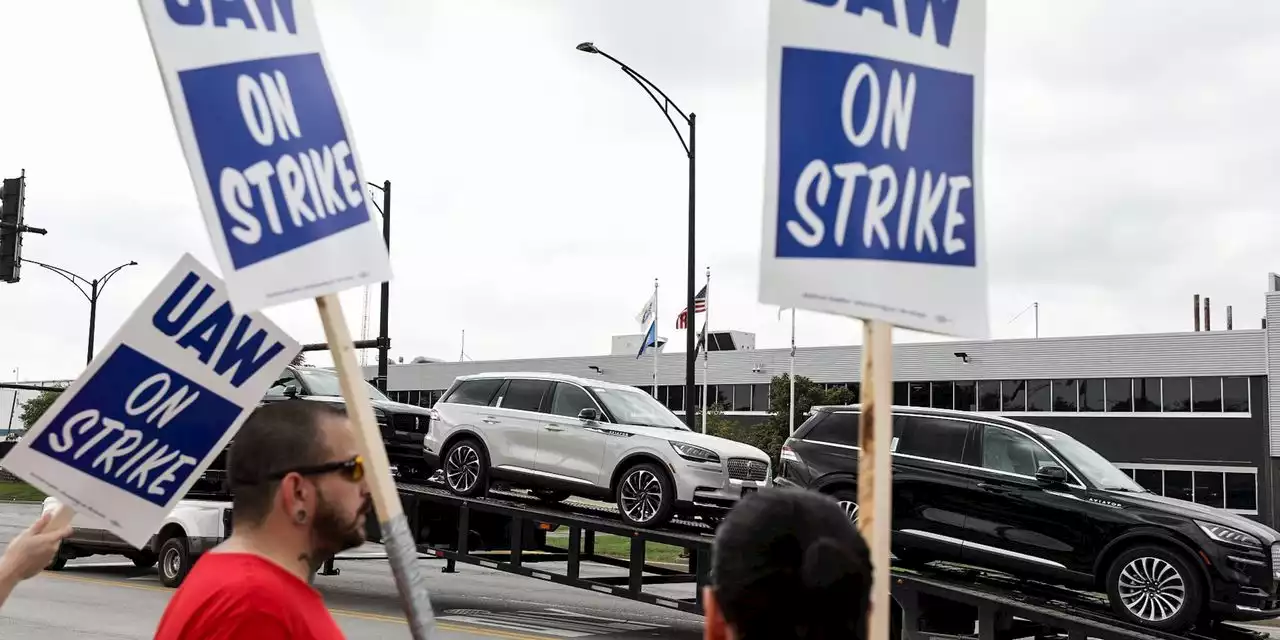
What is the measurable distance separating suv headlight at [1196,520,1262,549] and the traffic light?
16470 millimetres

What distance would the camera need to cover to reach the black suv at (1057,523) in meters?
9.92

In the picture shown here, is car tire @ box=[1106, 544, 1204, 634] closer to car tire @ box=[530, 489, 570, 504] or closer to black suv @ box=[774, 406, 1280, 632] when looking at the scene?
black suv @ box=[774, 406, 1280, 632]

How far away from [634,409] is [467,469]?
2110mm

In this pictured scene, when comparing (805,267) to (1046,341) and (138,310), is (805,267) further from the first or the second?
(1046,341)

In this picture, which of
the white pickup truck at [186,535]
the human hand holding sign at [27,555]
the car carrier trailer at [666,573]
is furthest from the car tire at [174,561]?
the human hand holding sign at [27,555]

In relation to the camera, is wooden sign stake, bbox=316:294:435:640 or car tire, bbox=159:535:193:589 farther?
car tire, bbox=159:535:193:589

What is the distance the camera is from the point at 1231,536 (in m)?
9.93

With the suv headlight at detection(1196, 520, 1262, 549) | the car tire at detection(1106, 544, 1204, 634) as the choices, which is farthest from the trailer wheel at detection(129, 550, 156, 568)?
the suv headlight at detection(1196, 520, 1262, 549)

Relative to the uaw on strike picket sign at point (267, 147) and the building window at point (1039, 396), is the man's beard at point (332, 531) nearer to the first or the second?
the uaw on strike picket sign at point (267, 147)

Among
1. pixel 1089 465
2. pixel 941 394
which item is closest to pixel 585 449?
pixel 1089 465

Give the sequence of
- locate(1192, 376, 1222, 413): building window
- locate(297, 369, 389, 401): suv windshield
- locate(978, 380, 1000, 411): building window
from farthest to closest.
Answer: locate(978, 380, 1000, 411): building window → locate(1192, 376, 1222, 413): building window → locate(297, 369, 389, 401): suv windshield

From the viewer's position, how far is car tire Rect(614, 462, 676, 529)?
12141mm

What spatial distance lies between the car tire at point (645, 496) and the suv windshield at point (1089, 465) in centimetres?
372

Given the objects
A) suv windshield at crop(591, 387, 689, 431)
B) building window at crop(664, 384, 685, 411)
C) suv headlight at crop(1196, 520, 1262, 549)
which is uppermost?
building window at crop(664, 384, 685, 411)
